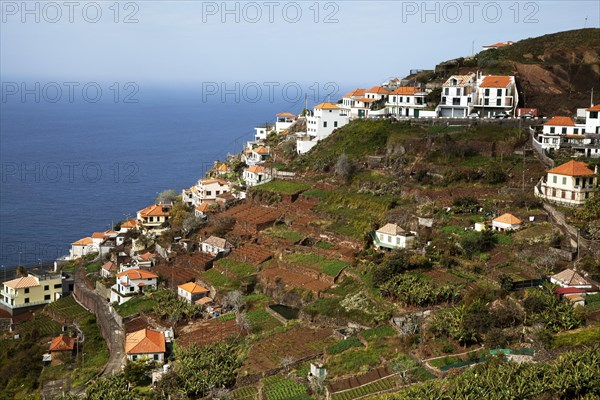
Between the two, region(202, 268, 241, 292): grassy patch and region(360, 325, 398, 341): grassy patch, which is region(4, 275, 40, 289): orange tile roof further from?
region(360, 325, 398, 341): grassy patch

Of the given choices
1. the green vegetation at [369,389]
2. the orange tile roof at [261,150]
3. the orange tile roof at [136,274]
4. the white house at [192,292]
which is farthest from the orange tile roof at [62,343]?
the orange tile roof at [261,150]

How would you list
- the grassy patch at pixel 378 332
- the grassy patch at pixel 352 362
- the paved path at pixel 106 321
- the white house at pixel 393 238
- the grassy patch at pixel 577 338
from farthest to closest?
1. the white house at pixel 393 238
2. the paved path at pixel 106 321
3. the grassy patch at pixel 378 332
4. the grassy patch at pixel 352 362
5. the grassy patch at pixel 577 338

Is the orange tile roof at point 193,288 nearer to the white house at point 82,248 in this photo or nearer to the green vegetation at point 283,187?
the green vegetation at point 283,187

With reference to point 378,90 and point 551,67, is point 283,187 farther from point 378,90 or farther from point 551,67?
point 551,67

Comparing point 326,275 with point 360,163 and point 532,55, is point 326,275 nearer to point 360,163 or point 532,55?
point 360,163

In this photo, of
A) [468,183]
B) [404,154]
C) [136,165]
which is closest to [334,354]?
[468,183]
